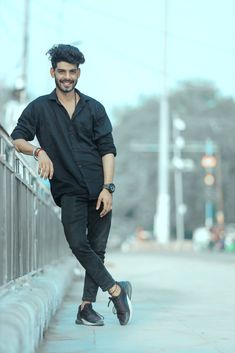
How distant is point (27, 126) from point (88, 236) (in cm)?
93

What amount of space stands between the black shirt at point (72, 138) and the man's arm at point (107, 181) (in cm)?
4

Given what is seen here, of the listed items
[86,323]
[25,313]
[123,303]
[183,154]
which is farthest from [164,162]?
[25,313]

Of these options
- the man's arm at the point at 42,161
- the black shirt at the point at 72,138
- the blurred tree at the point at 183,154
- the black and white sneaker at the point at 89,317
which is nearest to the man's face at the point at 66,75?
the black shirt at the point at 72,138

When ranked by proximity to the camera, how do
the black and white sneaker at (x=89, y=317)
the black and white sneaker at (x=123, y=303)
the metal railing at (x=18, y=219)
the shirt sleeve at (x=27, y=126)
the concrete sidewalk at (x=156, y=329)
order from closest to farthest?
1. the metal railing at (x=18, y=219)
2. the concrete sidewalk at (x=156, y=329)
3. the shirt sleeve at (x=27, y=126)
4. the black and white sneaker at (x=123, y=303)
5. the black and white sneaker at (x=89, y=317)

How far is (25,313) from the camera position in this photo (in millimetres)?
5652

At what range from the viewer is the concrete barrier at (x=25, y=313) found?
195 inches

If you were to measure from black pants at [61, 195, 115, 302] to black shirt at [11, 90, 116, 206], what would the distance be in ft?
0.37

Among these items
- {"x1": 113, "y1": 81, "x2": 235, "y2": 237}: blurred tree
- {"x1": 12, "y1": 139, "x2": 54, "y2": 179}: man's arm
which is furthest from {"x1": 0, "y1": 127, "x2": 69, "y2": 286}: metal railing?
{"x1": 113, "y1": 81, "x2": 235, "y2": 237}: blurred tree

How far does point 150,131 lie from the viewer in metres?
85.4

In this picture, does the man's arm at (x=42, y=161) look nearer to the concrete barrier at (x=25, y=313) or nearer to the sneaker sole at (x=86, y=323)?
the concrete barrier at (x=25, y=313)

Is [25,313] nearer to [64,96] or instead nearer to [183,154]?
[64,96]

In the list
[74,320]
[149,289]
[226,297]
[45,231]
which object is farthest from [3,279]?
[149,289]

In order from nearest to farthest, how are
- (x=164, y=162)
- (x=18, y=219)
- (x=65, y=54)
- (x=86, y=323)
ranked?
1. (x=65, y=54)
2. (x=18, y=219)
3. (x=86, y=323)
4. (x=164, y=162)

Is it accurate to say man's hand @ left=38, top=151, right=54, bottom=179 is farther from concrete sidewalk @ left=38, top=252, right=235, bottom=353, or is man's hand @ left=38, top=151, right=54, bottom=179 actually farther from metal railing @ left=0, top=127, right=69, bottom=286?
concrete sidewalk @ left=38, top=252, right=235, bottom=353
